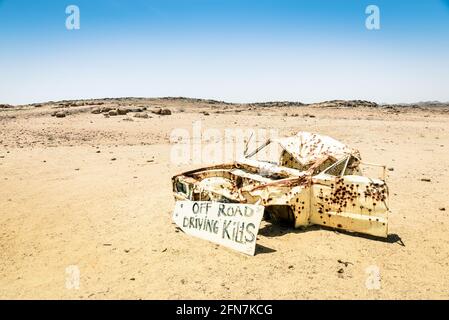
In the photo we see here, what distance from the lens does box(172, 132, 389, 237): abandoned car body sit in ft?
19.3

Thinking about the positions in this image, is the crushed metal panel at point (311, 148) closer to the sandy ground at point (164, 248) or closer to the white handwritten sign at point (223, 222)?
the sandy ground at point (164, 248)

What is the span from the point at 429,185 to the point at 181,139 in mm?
11362

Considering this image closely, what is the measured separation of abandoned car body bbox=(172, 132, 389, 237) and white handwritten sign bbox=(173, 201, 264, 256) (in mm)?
234

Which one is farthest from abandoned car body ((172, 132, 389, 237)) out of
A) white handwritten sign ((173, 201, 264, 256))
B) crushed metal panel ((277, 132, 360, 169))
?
white handwritten sign ((173, 201, 264, 256))

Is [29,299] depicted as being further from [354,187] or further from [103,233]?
[354,187]

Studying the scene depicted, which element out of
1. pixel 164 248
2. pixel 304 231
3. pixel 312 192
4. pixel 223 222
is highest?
pixel 312 192

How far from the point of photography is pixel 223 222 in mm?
5891

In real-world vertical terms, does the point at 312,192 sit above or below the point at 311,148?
below

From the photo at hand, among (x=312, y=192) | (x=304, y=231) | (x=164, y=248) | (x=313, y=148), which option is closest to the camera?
(x=164, y=248)

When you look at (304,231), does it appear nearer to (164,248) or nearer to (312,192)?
(312,192)

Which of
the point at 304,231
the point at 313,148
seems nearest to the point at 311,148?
the point at 313,148

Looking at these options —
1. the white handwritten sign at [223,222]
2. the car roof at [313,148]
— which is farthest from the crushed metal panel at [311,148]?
the white handwritten sign at [223,222]

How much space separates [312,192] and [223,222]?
147 cm
